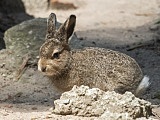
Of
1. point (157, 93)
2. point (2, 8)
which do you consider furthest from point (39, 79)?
point (2, 8)

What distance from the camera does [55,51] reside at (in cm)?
623

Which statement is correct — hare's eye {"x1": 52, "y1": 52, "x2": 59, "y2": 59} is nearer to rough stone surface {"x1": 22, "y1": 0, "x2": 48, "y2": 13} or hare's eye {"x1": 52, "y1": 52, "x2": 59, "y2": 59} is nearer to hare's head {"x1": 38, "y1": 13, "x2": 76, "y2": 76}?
hare's head {"x1": 38, "y1": 13, "x2": 76, "y2": 76}

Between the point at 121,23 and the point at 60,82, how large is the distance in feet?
20.5

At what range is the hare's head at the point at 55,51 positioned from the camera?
6.16 m

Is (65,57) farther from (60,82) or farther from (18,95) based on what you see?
(18,95)

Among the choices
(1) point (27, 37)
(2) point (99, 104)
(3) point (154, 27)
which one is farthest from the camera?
(3) point (154, 27)

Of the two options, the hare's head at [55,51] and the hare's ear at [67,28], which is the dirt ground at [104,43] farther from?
the hare's ear at [67,28]

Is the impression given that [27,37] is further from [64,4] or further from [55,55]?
[64,4]

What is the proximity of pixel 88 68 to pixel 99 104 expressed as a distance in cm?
121

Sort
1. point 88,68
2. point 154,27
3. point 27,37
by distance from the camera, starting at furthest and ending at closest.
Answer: point 154,27 < point 27,37 < point 88,68

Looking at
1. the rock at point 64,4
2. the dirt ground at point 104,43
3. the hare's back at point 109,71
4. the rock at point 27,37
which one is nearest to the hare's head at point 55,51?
the hare's back at point 109,71

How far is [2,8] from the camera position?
13305 mm

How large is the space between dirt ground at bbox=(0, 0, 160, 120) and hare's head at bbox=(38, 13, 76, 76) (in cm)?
50

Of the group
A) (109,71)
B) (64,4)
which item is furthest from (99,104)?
(64,4)
